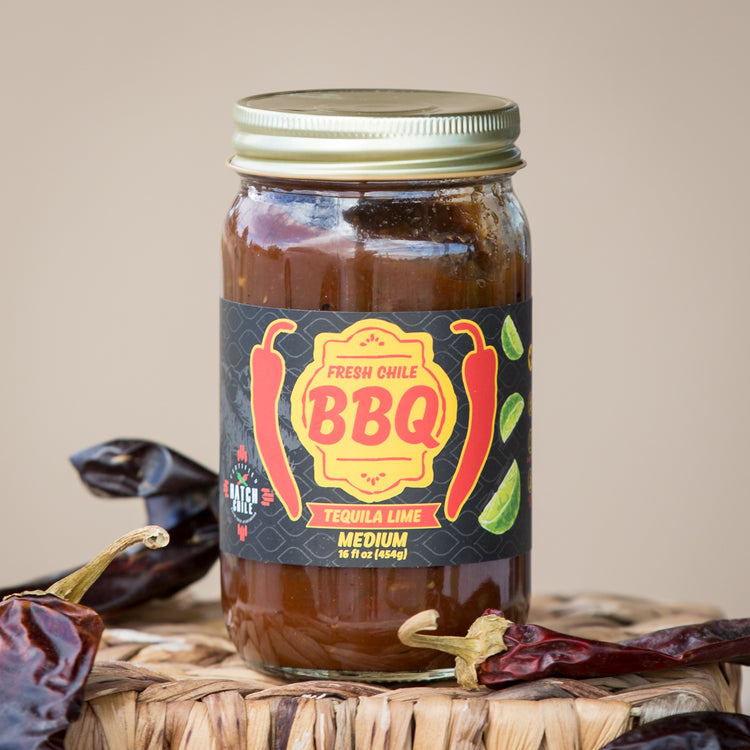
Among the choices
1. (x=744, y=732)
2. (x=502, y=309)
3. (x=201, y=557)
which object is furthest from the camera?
(x=201, y=557)

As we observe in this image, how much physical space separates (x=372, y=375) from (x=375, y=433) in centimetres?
5

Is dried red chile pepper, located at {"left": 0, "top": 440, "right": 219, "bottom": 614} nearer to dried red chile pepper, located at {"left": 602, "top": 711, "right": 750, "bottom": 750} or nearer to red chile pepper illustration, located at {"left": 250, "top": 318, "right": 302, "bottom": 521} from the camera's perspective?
red chile pepper illustration, located at {"left": 250, "top": 318, "right": 302, "bottom": 521}

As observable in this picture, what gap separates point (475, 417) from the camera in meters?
1.23

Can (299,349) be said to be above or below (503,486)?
above

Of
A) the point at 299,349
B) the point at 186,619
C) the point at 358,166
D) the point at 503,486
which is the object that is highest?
the point at 358,166

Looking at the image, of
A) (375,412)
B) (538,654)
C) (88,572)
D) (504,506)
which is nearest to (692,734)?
(538,654)

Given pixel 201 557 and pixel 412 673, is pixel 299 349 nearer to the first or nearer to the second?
pixel 412 673

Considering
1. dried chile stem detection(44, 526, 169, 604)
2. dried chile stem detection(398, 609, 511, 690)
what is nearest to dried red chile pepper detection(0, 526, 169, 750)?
dried chile stem detection(44, 526, 169, 604)

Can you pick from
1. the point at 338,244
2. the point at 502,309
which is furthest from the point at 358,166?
the point at 502,309

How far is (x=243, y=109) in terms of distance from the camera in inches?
49.1

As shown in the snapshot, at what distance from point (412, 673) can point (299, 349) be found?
0.32 metres

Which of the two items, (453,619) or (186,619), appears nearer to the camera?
(453,619)

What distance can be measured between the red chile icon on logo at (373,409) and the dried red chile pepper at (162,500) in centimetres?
37

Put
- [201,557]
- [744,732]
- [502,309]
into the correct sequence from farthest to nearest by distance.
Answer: [201,557], [502,309], [744,732]
